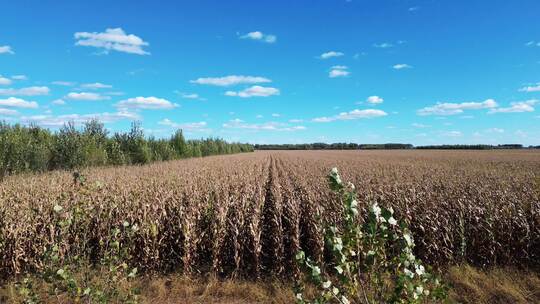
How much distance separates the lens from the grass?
17.8 ft

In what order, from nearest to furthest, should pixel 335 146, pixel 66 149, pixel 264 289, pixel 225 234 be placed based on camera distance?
pixel 264 289, pixel 225 234, pixel 66 149, pixel 335 146

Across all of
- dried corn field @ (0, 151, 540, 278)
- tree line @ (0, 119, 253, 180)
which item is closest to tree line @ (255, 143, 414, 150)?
tree line @ (0, 119, 253, 180)

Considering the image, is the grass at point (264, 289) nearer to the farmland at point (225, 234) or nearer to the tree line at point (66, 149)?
the farmland at point (225, 234)

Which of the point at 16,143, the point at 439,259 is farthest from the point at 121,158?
the point at 439,259

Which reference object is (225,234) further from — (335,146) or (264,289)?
(335,146)

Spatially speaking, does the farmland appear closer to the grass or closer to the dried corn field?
the dried corn field

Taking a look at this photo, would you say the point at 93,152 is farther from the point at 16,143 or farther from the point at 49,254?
the point at 49,254

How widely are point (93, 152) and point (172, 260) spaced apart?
59.5 feet

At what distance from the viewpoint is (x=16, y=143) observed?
17.0m

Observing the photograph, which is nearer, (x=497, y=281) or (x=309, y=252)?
(x=497, y=281)

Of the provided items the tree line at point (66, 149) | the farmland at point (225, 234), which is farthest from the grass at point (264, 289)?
the tree line at point (66, 149)

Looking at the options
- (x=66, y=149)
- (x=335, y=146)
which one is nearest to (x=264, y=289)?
(x=66, y=149)

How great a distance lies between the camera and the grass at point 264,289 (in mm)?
5414

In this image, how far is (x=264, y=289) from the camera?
18.9 feet
